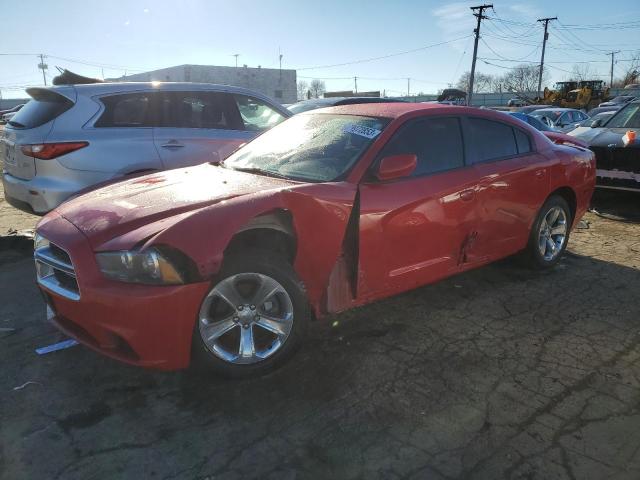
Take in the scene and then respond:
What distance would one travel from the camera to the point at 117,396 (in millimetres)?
2855

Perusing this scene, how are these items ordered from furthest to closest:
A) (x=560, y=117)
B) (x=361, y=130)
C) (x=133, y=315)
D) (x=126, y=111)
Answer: (x=560, y=117)
(x=126, y=111)
(x=361, y=130)
(x=133, y=315)

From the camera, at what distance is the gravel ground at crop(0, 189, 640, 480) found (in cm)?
230

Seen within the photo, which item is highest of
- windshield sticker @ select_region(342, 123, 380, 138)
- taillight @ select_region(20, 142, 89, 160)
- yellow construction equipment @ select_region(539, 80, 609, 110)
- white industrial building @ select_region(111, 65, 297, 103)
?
white industrial building @ select_region(111, 65, 297, 103)

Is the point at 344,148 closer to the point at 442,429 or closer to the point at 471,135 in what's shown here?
the point at 471,135

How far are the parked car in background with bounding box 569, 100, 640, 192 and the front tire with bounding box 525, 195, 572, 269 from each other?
266cm

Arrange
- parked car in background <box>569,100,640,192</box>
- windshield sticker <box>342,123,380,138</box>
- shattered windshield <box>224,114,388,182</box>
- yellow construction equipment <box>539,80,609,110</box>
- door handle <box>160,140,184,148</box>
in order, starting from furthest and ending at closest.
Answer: yellow construction equipment <box>539,80,609,110</box>, parked car in background <box>569,100,640,192</box>, door handle <box>160,140,184,148</box>, windshield sticker <box>342,123,380,138</box>, shattered windshield <box>224,114,388,182</box>

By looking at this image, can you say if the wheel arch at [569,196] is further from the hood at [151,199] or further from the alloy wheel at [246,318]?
the alloy wheel at [246,318]

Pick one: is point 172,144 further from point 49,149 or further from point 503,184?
point 503,184

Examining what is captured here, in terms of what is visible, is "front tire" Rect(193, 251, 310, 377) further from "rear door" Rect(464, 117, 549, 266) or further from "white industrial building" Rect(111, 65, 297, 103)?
"white industrial building" Rect(111, 65, 297, 103)

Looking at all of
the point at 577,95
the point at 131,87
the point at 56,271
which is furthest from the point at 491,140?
the point at 577,95

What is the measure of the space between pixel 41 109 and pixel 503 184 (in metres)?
4.59

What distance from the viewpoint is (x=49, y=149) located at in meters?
4.84

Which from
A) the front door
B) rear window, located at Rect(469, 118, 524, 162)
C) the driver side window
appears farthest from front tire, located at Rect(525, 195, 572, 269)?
the driver side window

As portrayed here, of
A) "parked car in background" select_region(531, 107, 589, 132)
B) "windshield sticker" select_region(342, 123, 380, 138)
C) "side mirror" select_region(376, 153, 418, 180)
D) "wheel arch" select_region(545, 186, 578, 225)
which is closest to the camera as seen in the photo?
"side mirror" select_region(376, 153, 418, 180)
